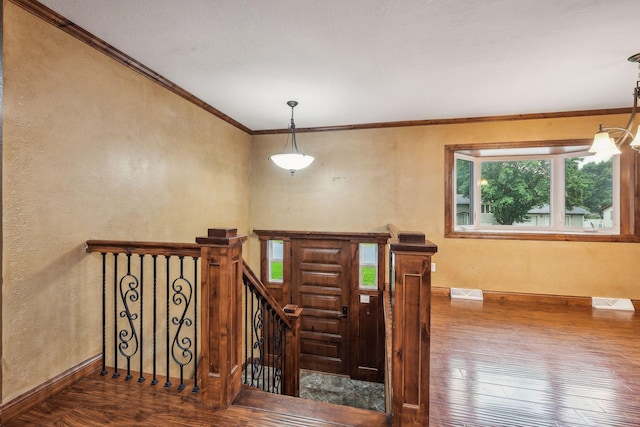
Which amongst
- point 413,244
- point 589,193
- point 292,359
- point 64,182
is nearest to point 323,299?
point 292,359

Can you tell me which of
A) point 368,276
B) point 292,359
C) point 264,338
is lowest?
point 292,359

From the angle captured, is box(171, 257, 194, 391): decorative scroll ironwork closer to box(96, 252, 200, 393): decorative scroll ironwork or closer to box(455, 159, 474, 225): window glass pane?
box(96, 252, 200, 393): decorative scroll ironwork

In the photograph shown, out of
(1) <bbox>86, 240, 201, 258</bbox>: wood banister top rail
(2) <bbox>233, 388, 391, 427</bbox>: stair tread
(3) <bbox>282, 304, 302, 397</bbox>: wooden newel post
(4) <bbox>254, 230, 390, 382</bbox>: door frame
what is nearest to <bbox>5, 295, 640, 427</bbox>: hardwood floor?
(2) <bbox>233, 388, 391, 427</bbox>: stair tread

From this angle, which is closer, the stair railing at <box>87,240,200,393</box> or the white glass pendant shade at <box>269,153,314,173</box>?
the stair railing at <box>87,240,200,393</box>

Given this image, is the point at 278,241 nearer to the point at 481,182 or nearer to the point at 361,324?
the point at 361,324

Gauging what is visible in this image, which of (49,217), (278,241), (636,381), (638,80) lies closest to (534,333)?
(636,381)

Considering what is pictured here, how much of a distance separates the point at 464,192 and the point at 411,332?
3.33m

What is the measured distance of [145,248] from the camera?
6.73ft

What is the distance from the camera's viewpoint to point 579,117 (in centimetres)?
367

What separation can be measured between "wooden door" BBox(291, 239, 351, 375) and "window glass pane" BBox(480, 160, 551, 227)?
2170 millimetres

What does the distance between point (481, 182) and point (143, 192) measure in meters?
4.29

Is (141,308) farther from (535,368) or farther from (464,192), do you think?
(464,192)

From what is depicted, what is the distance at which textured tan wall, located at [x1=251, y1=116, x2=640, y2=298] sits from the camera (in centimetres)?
366

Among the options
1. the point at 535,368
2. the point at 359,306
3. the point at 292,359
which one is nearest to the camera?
the point at 535,368
